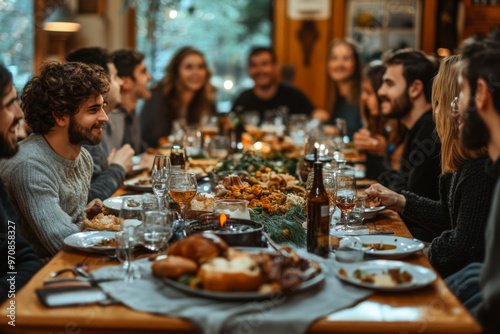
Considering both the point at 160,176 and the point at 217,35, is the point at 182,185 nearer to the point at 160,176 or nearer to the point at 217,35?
the point at 160,176

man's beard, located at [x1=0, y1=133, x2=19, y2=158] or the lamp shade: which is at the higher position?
the lamp shade

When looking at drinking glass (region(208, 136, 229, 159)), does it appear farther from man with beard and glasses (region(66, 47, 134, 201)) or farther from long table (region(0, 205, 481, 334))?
long table (region(0, 205, 481, 334))

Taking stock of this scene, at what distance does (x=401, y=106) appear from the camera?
131 inches

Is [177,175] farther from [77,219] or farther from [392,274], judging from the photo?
[392,274]

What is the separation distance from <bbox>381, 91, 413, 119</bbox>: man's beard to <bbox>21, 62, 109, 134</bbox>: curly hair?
1.65 meters

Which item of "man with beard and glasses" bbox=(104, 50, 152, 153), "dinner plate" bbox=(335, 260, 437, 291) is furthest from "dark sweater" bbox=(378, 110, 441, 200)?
"man with beard and glasses" bbox=(104, 50, 152, 153)

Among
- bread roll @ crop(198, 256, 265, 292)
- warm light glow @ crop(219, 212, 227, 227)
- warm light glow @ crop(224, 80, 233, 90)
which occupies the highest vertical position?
warm light glow @ crop(224, 80, 233, 90)

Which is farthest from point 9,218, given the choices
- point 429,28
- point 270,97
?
point 429,28

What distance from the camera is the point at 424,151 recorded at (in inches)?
113

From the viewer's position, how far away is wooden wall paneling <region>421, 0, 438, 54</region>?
22.2 ft

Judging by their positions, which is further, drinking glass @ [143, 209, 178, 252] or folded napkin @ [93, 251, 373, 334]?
drinking glass @ [143, 209, 178, 252]

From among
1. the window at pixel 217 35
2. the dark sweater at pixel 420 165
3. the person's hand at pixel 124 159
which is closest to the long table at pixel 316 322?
the dark sweater at pixel 420 165

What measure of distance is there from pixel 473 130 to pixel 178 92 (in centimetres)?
432

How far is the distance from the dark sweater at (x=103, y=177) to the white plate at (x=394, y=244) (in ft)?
4.14
